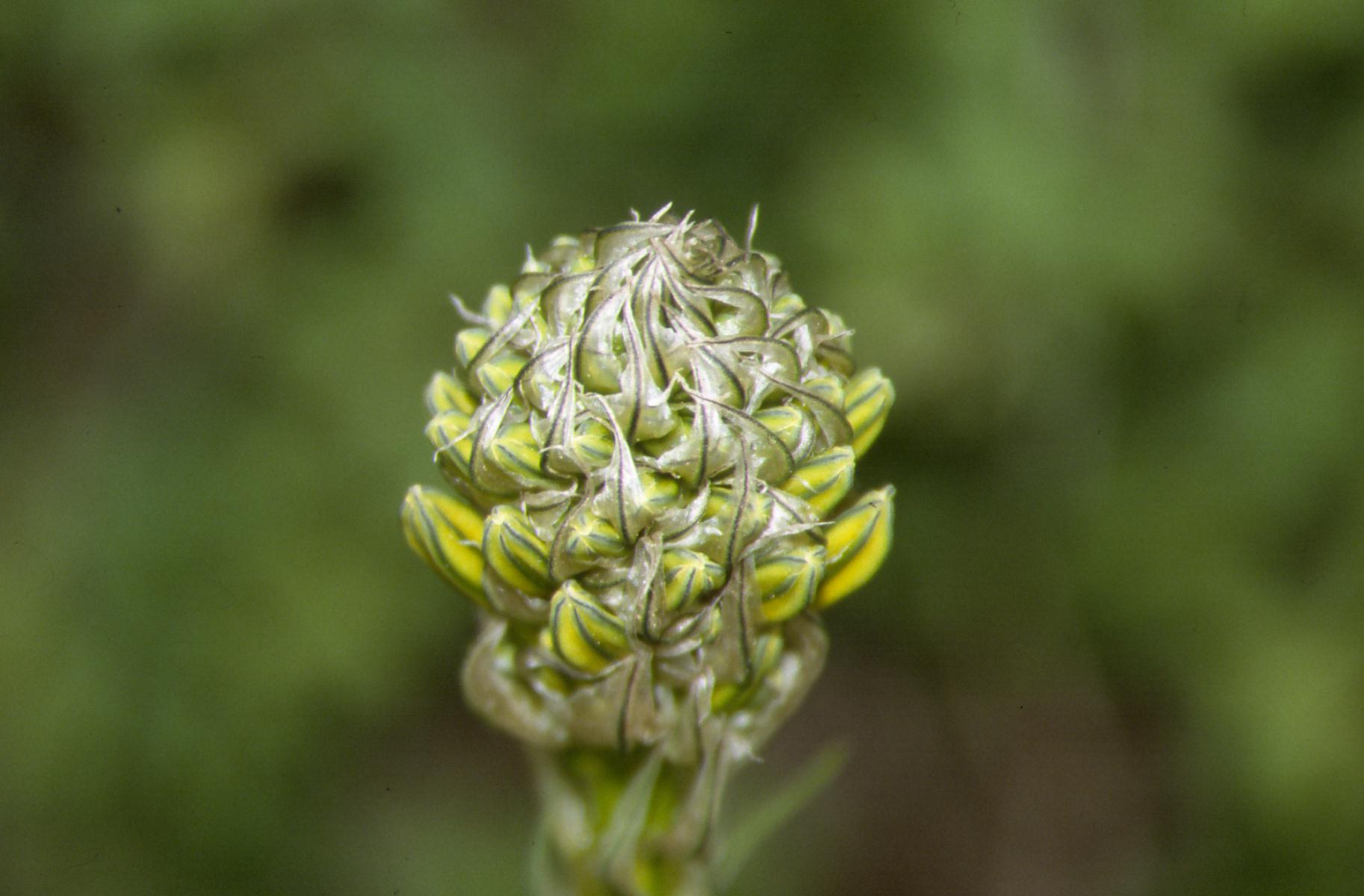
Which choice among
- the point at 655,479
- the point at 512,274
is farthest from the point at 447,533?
the point at 512,274

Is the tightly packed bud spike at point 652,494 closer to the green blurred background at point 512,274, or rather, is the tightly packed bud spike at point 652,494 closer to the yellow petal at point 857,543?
the yellow petal at point 857,543

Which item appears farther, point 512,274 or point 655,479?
point 512,274

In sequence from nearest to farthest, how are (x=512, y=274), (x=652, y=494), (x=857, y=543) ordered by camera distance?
(x=652, y=494) → (x=857, y=543) → (x=512, y=274)

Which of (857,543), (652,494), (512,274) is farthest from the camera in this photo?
(512,274)

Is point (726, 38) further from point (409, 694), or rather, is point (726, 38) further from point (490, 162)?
point (409, 694)

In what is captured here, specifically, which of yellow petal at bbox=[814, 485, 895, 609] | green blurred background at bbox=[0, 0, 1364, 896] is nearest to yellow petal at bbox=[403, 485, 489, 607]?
yellow petal at bbox=[814, 485, 895, 609]

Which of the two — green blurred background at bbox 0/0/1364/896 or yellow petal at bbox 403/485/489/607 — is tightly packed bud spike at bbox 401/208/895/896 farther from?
green blurred background at bbox 0/0/1364/896

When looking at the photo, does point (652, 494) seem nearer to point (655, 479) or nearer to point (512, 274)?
point (655, 479)
